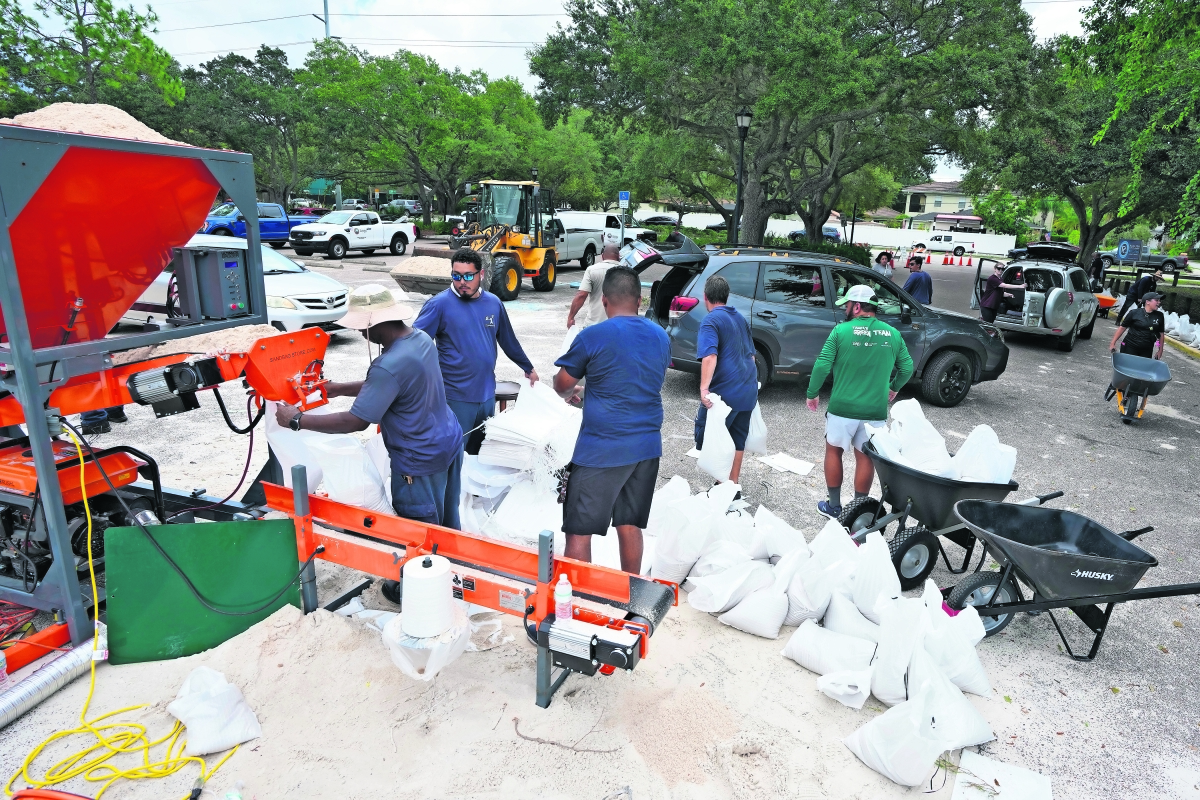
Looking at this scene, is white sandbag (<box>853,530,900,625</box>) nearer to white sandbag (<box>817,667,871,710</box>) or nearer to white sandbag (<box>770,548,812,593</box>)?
white sandbag (<box>770,548,812,593</box>)

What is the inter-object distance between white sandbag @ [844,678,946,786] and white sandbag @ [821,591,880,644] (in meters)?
0.73

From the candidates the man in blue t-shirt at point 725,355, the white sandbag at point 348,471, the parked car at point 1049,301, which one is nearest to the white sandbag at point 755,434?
the man in blue t-shirt at point 725,355

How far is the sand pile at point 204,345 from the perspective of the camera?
3266 millimetres

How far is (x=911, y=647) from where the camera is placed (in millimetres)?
3137

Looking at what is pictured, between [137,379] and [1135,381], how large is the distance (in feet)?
30.4

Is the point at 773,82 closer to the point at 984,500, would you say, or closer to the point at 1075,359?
the point at 1075,359

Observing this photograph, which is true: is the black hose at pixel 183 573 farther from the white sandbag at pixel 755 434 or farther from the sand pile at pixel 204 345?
the white sandbag at pixel 755 434

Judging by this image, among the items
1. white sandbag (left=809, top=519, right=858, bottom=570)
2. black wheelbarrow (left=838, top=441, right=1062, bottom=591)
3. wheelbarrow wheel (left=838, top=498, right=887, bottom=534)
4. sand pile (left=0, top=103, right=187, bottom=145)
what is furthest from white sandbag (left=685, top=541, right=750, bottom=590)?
sand pile (left=0, top=103, right=187, bottom=145)

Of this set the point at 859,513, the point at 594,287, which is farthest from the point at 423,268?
the point at 859,513

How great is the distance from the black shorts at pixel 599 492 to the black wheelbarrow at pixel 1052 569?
170 cm

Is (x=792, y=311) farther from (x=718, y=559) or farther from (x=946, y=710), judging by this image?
(x=946, y=710)

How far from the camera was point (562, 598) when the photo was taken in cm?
273

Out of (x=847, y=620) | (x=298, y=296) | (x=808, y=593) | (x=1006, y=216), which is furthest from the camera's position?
(x=1006, y=216)

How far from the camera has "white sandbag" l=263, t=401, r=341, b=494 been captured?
371 cm
